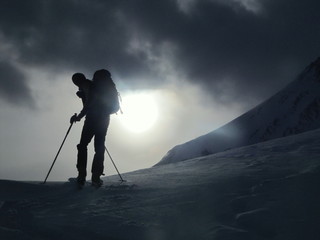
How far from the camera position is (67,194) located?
23.2 ft

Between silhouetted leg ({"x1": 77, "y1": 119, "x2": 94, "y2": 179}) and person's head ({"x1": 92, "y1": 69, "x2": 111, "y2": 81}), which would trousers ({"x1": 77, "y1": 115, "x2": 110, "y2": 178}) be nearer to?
silhouetted leg ({"x1": 77, "y1": 119, "x2": 94, "y2": 179})

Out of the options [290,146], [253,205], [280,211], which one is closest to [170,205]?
[253,205]

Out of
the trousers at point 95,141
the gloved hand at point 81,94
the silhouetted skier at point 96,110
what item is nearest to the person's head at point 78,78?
the silhouetted skier at point 96,110

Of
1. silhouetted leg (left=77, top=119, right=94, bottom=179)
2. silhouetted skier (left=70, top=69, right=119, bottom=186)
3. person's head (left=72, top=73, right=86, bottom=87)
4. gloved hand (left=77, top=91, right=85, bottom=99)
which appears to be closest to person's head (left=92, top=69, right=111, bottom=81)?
silhouetted skier (left=70, top=69, right=119, bottom=186)

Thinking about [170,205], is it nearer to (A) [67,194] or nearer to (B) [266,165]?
(A) [67,194]

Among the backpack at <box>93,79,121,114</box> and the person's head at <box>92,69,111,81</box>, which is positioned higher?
the person's head at <box>92,69,111,81</box>

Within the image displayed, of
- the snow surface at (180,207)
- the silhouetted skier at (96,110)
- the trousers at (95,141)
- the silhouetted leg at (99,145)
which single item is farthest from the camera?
the silhouetted leg at (99,145)

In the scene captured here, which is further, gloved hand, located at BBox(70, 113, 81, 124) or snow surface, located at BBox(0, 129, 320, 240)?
gloved hand, located at BBox(70, 113, 81, 124)

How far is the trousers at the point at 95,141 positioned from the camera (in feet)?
27.8

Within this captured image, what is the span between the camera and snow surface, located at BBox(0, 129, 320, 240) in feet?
16.6

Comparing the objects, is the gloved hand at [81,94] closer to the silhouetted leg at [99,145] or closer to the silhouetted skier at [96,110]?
the silhouetted skier at [96,110]

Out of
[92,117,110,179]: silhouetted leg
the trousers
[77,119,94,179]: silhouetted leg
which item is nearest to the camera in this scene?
[77,119,94,179]: silhouetted leg

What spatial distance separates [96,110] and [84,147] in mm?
819

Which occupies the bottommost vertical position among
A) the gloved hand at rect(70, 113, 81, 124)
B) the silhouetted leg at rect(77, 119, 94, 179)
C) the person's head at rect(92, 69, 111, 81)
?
the silhouetted leg at rect(77, 119, 94, 179)
